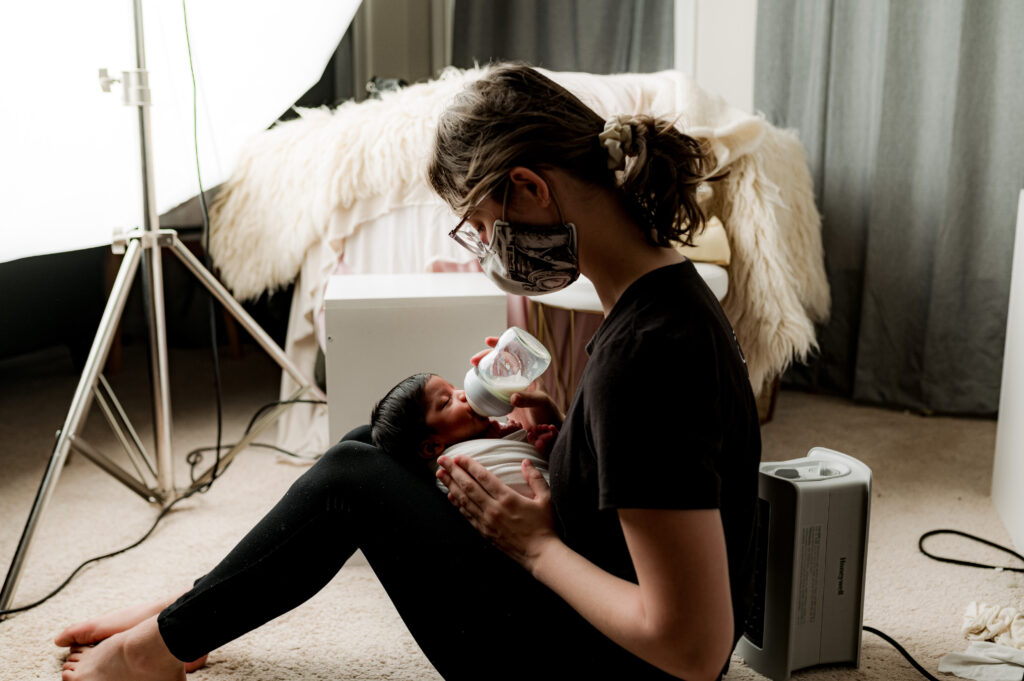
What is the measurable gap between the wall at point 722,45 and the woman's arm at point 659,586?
210 centimetres

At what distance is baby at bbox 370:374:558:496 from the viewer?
3.48ft

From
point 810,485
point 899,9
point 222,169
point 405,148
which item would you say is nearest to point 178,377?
point 222,169

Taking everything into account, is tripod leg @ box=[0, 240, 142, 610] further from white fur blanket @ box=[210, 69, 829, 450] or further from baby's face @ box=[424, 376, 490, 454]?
baby's face @ box=[424, 376, 490, 454]

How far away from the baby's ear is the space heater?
15.9 inches

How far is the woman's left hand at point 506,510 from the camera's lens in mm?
870

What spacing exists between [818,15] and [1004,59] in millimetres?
460

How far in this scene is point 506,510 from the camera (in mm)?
880

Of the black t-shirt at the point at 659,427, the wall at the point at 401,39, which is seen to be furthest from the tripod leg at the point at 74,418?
the wall at the point at 401,39

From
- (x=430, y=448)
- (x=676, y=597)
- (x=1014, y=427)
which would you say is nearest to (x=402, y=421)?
(x=430, y=448)

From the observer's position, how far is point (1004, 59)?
219 centimetres

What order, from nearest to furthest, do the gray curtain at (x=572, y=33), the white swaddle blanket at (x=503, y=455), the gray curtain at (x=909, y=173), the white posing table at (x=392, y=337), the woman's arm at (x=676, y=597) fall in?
1. the woman's arm at (x=676, y=597)
2. the white swaddle blanket at (x=503, y=455)
3. the white posing table at (x=392, y=337)
4. the gray curtain at (x=909, y=173)
5. the gray curtain at (x=572, y=33)

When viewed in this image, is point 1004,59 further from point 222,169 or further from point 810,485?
point 222,169

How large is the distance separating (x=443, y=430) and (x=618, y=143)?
19.2 inches

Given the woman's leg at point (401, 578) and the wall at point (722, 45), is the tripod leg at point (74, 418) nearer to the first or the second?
the woman's leg at point (401, 578)
